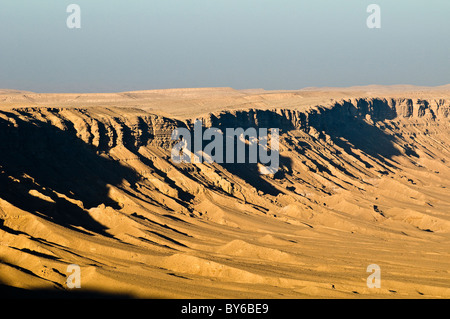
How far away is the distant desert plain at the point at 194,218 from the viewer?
35938mm

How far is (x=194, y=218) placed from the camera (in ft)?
183

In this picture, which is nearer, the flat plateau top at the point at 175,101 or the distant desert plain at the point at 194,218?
the distant desert plain at the point at 194,218

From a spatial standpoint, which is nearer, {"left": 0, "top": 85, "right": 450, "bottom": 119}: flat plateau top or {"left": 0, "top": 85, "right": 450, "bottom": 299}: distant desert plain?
{"left": 0, "top": 85, "right": 450, "bottom": 299}: distant desert plain

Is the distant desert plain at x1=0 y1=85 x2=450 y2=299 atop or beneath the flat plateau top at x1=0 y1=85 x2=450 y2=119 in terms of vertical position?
beneath

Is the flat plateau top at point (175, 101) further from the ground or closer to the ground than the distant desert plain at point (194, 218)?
further from the ground

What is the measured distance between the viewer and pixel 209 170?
6775 centimetres

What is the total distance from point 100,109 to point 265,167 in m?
20.7

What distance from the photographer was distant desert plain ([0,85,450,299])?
3594 cm

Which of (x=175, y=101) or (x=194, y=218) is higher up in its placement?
(x=175, y=101)

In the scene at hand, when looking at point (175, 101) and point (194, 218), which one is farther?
point (175, 101)
